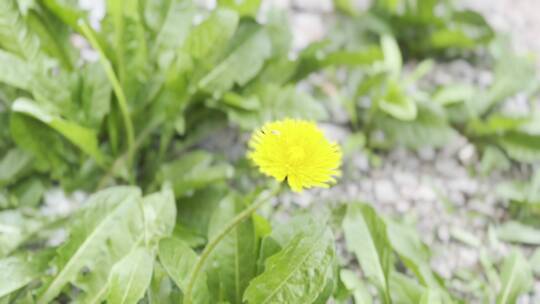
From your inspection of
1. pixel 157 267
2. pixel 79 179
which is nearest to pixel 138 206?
pixel 157 267

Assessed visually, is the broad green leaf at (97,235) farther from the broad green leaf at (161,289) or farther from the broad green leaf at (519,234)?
the broad green leaf at (519,234)

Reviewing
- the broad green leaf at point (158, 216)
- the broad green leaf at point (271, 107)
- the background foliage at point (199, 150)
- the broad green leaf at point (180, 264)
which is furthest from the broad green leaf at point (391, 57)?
the broad green leaf at point (180, 264)

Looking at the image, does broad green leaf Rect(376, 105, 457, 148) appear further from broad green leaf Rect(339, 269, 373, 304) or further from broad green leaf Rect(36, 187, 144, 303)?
broad green leaf Rect(36, 187, 144, 303)

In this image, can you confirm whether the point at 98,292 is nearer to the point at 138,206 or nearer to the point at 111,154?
the point at 138,206

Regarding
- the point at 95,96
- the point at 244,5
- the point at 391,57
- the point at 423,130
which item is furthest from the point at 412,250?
the point at 95,96

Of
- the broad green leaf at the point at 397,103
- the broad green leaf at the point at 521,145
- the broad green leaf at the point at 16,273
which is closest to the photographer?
the broad green leaf at the point at 16,273
